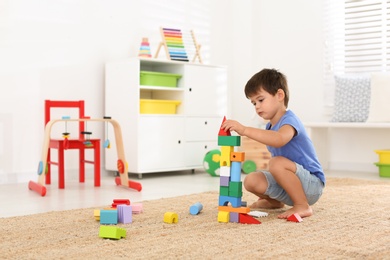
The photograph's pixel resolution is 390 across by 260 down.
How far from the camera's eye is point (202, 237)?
168 cm

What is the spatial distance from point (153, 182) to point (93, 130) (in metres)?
0.66

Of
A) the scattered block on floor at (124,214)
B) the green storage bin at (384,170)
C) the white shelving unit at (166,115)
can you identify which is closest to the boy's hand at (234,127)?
the scattered block on floor at (124,214)

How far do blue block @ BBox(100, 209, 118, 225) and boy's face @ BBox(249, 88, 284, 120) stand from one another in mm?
651

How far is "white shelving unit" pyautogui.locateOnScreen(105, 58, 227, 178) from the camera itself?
3605mm

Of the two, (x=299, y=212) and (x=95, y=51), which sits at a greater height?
(x=95, y=51)

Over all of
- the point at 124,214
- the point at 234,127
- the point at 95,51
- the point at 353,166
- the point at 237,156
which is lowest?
the point at 353,166

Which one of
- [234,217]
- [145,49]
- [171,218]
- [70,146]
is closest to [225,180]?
[234,217]

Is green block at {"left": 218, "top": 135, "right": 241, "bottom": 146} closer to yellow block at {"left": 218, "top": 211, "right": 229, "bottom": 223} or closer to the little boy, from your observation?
the little boy

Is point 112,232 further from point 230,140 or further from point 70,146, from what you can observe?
point 70,146

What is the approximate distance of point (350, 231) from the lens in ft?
5.87

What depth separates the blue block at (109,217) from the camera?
74.9 inches

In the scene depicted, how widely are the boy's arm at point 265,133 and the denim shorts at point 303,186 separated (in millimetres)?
Result: 142

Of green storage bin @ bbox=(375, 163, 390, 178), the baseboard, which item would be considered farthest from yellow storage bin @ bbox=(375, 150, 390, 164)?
the baseboard

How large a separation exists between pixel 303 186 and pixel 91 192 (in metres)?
1.30
